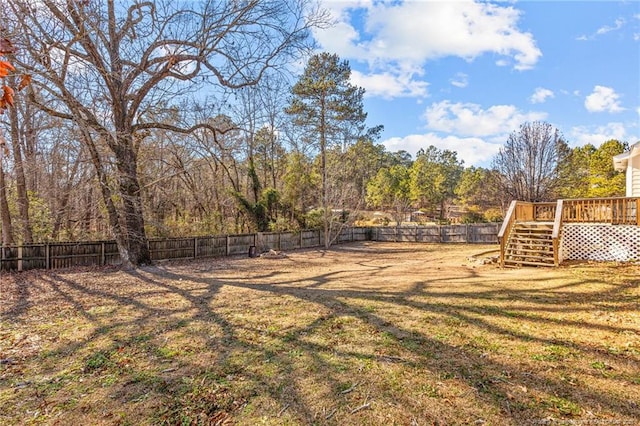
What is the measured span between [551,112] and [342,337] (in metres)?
21.9

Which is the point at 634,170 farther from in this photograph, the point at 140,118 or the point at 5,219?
the point at 5,219

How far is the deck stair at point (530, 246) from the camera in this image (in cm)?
830

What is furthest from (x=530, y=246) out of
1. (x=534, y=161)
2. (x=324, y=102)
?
(x=324, y=102)

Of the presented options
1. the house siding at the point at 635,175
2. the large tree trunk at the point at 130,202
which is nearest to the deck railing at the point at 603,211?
the house siding at the point at 635,175

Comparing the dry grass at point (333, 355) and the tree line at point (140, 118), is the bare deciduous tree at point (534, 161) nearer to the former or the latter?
the tree line at point (140, 118)

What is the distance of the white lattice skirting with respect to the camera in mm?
7867

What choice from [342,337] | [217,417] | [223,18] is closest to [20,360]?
[217,417]

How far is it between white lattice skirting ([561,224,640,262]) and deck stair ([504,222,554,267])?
506 millimetres

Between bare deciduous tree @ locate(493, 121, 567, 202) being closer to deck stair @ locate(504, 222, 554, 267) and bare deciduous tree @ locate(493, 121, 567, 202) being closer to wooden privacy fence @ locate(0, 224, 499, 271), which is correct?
wooden privacy fence @ locate(0, 224, 499, 271)

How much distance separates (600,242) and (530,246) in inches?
62.3

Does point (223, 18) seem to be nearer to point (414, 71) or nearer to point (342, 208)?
point (414, 71)

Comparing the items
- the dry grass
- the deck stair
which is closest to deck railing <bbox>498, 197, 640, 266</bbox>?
the deck stair

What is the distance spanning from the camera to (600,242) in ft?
27.4

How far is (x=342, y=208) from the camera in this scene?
18.6 metres
